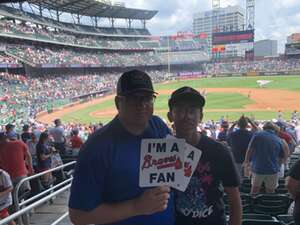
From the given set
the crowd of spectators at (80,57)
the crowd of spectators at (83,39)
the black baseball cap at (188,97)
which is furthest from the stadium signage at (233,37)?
the black baseball cap at (188,97)

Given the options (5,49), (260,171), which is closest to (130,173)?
(260,171)

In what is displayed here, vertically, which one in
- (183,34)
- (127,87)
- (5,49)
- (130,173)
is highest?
(183,34)

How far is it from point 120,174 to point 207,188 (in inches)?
32.1

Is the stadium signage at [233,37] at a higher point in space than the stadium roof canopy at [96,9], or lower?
lower

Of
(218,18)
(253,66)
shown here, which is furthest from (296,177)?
(218,18)

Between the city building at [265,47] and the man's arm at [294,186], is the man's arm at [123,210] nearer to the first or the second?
the man's arm at [294,186]

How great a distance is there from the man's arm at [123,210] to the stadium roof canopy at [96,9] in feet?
152

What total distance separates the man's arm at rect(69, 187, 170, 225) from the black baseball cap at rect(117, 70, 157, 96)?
575 mm

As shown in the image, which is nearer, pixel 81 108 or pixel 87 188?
pixel 87 188

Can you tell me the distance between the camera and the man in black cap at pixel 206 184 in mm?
2416

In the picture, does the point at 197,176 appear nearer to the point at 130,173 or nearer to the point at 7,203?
the point at 130,173

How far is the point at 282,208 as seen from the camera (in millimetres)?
4289

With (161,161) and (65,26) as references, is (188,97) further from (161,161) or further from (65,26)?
(65,26)

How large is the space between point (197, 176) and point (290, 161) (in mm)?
6975
